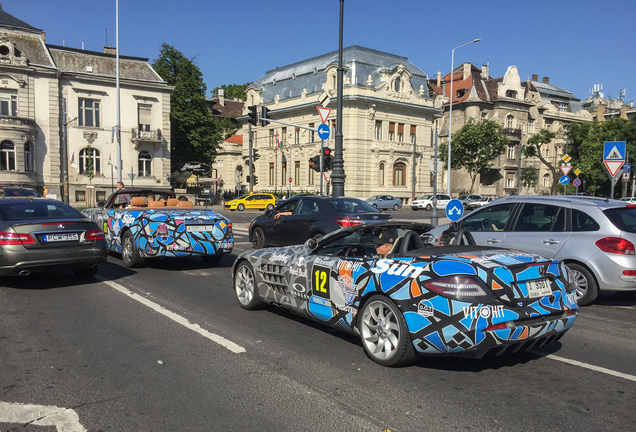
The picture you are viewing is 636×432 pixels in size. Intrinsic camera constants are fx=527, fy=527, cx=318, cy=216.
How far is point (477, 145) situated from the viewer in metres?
55.6

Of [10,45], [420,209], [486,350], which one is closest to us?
[486,350]

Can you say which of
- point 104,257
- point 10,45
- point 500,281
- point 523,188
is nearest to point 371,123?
point 523,188

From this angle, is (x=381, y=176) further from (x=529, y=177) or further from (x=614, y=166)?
(x=614, y=166)

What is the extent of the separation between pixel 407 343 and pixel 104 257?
6.15m

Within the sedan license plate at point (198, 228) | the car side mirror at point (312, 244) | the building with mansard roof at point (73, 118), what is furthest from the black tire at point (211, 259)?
the building with mansard roof at point (73, 118)

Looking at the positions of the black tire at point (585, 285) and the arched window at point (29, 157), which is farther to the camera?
the arched window at point (29, 157)

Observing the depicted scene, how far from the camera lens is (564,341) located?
5848 millimetres

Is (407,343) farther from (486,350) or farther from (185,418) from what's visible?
(185,418)

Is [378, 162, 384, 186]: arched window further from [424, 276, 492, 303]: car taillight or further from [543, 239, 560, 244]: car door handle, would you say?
[424, 276, 492, 303]: car taillight

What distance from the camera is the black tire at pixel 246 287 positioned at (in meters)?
6.82

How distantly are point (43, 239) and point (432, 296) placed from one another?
6.41 meters

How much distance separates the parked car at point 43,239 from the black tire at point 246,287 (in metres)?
2.98

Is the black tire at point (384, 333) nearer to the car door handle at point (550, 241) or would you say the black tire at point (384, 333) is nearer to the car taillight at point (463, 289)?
the car taillight at point (463, 289)

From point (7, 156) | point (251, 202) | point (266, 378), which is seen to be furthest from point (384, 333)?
point (7, 156)
